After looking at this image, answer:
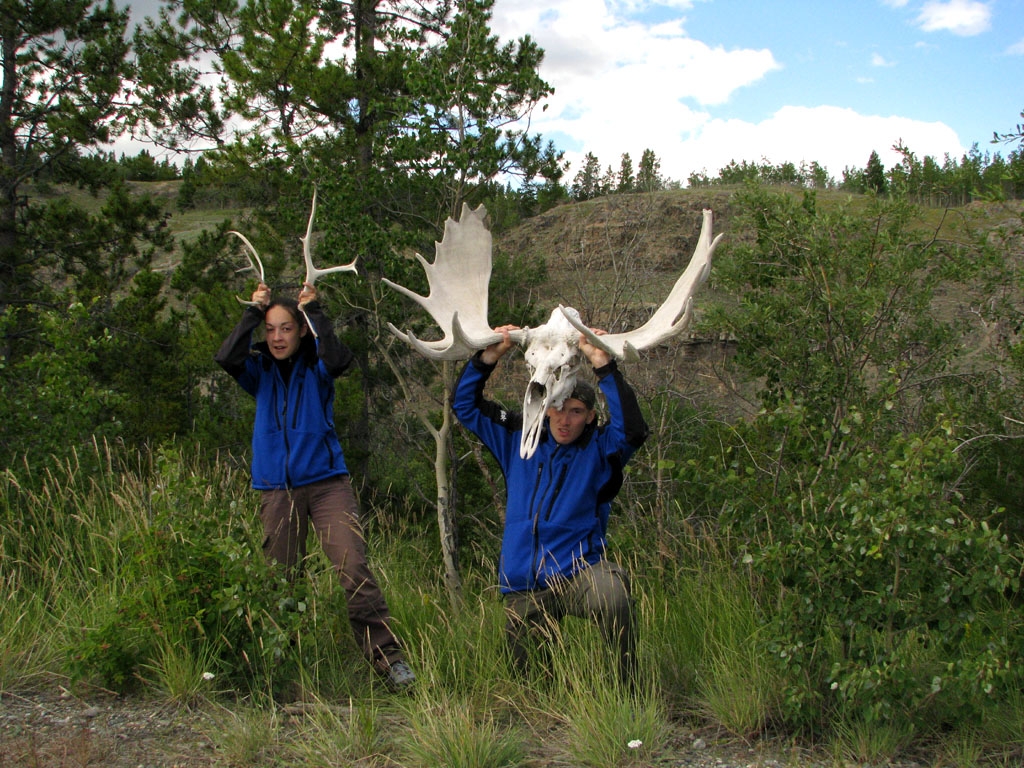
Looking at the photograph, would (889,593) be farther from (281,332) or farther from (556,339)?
(281,332)

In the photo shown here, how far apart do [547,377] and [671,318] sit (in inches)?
25.4

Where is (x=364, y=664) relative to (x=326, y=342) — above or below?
below

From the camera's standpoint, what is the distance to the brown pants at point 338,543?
434 cm

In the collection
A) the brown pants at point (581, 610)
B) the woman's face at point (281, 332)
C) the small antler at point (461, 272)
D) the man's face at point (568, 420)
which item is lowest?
the brown pants at point (581, 610)

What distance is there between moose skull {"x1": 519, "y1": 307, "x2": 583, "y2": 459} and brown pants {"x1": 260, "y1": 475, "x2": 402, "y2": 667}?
979mm

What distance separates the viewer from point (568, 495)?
4133 mm

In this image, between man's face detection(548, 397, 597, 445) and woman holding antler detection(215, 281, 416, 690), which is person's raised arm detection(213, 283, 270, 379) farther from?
man's face detection(548, 397, 597, 445)

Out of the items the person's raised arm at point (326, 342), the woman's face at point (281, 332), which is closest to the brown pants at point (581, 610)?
the person's raised arm at point (326, 342)

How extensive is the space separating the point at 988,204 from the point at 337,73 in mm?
5467

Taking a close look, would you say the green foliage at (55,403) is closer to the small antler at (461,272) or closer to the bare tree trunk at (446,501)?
the bare tree trunk at (446,501)

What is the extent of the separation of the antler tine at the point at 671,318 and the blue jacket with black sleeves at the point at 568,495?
131 millimetres

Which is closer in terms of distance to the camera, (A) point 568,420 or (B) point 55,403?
(A) point 568,420

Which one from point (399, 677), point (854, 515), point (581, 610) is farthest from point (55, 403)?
point (854, 515)

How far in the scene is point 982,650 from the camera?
358 cm
